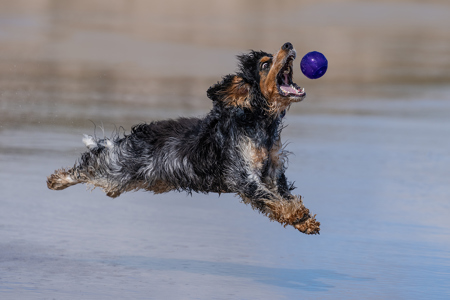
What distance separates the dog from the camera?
770 centimetres

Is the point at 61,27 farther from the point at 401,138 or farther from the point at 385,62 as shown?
the point at 401,138

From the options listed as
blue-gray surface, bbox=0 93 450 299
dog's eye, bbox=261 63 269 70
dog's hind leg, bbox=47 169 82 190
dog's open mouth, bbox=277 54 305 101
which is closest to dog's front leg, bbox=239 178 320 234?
blue-gray surface, bbox=0 93 450 299

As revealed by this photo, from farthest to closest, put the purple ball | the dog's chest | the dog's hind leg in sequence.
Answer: the dog's hind leg, the purple ball, the dog's chest

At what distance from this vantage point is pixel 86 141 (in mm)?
8906

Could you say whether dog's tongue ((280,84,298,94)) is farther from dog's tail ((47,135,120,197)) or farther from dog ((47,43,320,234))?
dog's tail ((47,135,120,197))

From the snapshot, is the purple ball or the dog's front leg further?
the purple ball

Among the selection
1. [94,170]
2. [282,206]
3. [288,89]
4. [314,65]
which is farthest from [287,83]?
[94,170]

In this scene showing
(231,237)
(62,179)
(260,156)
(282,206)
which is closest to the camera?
(282,206)

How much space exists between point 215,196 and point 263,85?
100 inches

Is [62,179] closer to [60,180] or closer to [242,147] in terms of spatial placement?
[60,180]

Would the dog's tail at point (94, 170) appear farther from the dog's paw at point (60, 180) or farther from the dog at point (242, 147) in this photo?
the dog at point (242, 147)

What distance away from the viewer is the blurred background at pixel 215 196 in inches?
297

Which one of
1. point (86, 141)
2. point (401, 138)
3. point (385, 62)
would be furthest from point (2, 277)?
point (385, 62)

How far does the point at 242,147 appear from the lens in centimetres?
782
